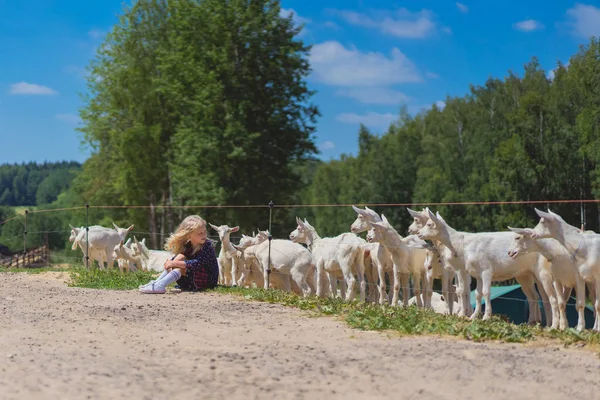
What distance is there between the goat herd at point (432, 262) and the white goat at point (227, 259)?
0.09 feet

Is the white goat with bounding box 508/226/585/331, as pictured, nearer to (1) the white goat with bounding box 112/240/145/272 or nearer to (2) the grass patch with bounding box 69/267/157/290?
(2) the grass patch with bounding box 69/267/157/290

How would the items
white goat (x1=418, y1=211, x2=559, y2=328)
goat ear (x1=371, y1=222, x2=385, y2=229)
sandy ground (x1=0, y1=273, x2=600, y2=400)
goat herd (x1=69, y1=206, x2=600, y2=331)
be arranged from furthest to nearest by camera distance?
1. goat ear (x1=371, y1=222, x2=385, y2=229)
2. white goat (x1=418, y1=211, x2=559, y2=328)
3. goat herd (x1=69, y1=206, x2=600, y2=331)
4. sandy ground (x1=0, y1=273, x2=600, y2=400)

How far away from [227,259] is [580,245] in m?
10.3

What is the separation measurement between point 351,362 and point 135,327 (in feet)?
11.5

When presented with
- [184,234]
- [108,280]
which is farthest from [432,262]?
[108,280]

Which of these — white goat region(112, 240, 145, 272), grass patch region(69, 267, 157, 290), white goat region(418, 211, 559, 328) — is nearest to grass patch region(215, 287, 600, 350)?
white goat region(418, 211, 559, 328)

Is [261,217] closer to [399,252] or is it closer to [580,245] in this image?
[399,252]

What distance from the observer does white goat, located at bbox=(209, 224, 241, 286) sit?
19047 millimetres

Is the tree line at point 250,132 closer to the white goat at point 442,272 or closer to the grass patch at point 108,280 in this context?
the grass patch at point 108,280

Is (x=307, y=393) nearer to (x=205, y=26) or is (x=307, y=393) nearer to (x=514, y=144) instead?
(x=205, y=26)

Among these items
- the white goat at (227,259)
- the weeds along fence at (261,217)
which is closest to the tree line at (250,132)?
the weeds along fence at (261,217)

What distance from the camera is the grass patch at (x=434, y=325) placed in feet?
30.2

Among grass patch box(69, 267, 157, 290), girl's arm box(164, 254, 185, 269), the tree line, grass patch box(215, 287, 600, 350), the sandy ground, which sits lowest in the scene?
the sandy ground

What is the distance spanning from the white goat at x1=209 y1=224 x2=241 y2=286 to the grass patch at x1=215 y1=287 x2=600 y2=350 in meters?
6.70
